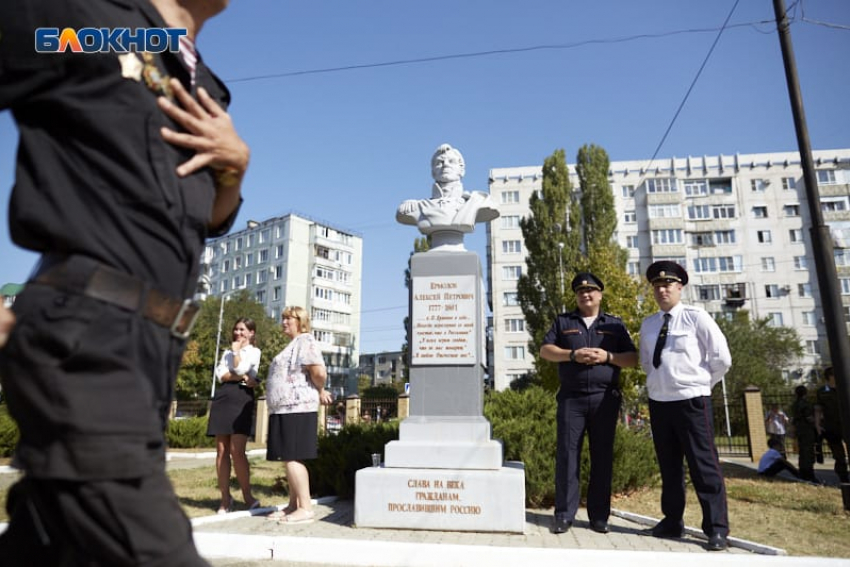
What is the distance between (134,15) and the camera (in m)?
1.40

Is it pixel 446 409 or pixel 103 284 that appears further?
pixel 446 409

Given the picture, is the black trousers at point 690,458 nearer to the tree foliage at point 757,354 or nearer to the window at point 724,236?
the tree foliage at point 757,354

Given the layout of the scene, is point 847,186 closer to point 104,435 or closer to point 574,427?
point 574,427

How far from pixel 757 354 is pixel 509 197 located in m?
29.7

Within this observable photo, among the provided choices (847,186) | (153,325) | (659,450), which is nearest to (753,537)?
(659,450)

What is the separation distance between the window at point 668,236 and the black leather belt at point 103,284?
57.8 m

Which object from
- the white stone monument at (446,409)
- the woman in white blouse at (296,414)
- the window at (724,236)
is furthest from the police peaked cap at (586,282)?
the window at (724,236)

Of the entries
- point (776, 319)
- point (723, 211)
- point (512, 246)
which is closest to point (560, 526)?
point (512, 246)

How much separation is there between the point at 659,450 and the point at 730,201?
187ft

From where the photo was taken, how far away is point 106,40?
1.31 m

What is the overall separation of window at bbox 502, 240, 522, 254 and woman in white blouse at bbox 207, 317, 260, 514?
2116 inches

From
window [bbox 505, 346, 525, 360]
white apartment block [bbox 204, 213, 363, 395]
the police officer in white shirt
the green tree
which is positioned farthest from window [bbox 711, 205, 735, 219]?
the police officer in white shirt

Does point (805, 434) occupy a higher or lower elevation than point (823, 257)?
lower

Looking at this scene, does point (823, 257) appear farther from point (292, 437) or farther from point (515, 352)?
point (515, 352)
